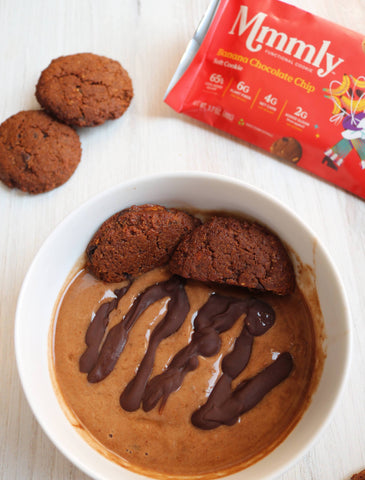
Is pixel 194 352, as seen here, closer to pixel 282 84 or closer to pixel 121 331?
pixel 121 331

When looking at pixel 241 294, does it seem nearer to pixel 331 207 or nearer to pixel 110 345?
pixel 110 345

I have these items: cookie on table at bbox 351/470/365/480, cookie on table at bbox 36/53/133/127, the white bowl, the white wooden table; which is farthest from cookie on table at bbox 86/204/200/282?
cookie on table at bbox 351/470/365/480

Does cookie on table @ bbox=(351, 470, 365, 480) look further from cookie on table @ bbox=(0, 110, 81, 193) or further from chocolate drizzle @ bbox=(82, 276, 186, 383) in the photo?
cookie on table @ bbox=(0, 110, 81, 193)

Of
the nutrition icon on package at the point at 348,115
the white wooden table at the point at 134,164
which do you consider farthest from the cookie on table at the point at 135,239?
the nutrition icon on package at the point at 348,115

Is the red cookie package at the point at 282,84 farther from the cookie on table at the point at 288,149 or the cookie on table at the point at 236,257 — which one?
the cookie on table at the point at 236,257

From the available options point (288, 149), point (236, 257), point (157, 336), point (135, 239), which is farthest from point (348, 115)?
point (157, 336)

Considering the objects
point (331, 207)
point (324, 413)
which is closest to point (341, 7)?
point (331, 207)
